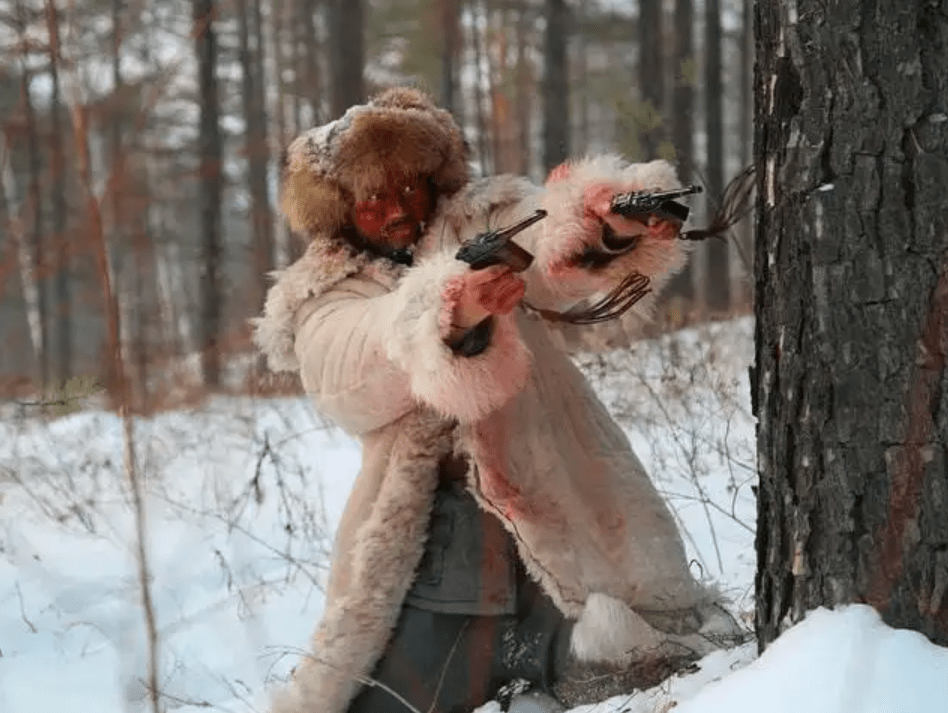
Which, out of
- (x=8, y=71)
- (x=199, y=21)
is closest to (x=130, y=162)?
(x=199, y=21)

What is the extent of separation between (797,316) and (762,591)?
0.45 m

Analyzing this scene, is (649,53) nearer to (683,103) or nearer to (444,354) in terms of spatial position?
(683,103)

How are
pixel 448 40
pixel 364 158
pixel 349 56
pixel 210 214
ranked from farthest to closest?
pixel 448 40
pixel 210 214
pixel 349 56
pixel 364 158

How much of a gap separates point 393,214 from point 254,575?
6.74 feet

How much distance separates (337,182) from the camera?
8.76 feet

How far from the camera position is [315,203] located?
106 inches

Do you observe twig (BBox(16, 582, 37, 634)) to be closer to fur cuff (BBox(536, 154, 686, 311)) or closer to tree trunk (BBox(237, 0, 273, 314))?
fur cuff (BBox(536, 154, 686, 311))

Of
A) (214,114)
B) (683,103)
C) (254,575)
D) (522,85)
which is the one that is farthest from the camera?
(522,85)

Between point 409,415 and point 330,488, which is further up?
point 409,415

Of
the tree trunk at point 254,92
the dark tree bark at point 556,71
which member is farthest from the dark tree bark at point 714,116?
the tree trunk at point 254,92

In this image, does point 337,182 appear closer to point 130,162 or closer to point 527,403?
point 527,403

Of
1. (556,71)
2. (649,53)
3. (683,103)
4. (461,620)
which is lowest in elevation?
(461,620)

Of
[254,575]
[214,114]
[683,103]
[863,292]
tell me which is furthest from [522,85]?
[863,292]

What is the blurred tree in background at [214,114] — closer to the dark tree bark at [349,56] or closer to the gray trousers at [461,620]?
the dark tree bark at [349,56]
